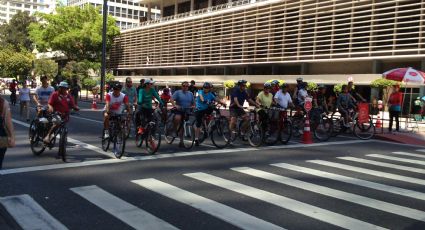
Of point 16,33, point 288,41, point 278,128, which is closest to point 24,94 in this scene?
point 278,128

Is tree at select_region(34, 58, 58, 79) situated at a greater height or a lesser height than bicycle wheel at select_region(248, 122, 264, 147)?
greater

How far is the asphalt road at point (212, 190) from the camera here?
5484 millimetres

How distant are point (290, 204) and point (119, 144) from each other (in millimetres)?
4701

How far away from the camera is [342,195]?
6918 mm

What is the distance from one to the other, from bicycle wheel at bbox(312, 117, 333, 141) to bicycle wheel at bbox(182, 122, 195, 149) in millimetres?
4734

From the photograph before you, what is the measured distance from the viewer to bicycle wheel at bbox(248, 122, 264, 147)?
40.3 feet

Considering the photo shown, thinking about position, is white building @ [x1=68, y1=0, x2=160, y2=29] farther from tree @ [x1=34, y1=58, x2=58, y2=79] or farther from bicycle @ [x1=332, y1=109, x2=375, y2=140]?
bicycle @ [x1=332, y1=109, x2=375, y2=140]

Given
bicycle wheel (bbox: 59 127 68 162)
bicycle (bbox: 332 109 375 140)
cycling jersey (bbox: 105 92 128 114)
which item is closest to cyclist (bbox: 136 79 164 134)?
cycling jersey (bbox: 105 92 128 114)

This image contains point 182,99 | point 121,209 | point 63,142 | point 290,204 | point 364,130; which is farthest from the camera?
point 364,130

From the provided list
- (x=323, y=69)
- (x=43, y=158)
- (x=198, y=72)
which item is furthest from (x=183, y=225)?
(x=198, y=72)

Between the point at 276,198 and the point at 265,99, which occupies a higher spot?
the point at 265,99

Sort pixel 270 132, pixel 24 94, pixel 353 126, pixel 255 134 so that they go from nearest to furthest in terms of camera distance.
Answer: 1. pixel 255 134
2. pixel 270 132
3. pixel 353 126
4. pixel 24 94

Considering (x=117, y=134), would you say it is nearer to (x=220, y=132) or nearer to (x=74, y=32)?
(x=220, y=132)

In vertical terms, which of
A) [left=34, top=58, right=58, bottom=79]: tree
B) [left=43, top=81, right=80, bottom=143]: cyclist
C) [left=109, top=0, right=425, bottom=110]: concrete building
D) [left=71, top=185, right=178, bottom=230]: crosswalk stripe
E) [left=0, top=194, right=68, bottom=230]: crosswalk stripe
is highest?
[left=109, top=0, right=425, bottom=110]: concrete building
